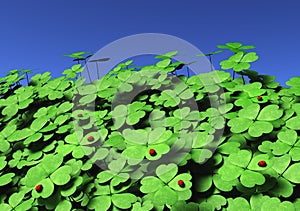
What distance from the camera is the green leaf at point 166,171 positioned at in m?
1.67

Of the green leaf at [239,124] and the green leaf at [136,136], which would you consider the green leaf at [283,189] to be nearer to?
the green leaf at [239,124]

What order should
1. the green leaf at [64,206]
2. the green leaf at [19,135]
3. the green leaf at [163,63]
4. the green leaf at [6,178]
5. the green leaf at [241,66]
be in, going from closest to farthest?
1. the green leaf at [64,206]
2. the green leaf at [6,178]
3. the green leaf at [19,135]
4. the green leaf at [241,66]
5. the green leaf at [163,63]

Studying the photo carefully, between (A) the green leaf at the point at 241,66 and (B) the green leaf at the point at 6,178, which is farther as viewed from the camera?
(A) the green leaf at the point at 241,66

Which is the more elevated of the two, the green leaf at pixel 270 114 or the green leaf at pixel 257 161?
the green leaf at pixel 270 114

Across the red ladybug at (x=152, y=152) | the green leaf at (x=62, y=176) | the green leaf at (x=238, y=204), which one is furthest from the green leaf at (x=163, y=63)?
the green leaf at (x=238, y=204)

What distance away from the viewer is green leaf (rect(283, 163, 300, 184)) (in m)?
1.67

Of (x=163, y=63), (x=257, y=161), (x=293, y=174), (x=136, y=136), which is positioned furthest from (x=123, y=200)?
(x=163, y=63)

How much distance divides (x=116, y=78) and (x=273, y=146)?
1.26 meters

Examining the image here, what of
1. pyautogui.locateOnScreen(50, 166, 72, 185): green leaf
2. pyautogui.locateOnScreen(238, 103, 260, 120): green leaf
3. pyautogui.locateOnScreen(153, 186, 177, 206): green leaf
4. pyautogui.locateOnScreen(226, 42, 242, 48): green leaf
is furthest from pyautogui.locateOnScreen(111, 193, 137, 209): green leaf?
pyautogui.locateOnScreen(226, 42, 242, 48): green leaf

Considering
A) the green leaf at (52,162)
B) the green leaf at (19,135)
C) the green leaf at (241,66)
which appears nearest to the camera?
the green leaf at (52,162)

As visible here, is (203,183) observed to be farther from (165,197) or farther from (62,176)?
(62,176)

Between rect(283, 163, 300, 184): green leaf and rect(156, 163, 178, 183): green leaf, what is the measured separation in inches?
18.9

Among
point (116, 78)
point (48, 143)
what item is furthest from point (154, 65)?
point (48, 143)

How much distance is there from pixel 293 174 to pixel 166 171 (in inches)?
21.4
